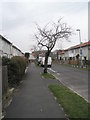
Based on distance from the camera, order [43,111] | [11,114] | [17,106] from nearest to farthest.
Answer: [11,114] → [43,111] → [17,106]

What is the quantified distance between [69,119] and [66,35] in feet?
63.9

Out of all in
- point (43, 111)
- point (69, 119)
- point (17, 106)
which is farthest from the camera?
point (17, 106)

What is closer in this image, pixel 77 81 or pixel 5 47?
pixel 77 81

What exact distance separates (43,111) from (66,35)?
1863cm

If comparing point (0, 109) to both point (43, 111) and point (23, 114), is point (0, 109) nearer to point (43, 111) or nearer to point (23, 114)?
point (23, 114)

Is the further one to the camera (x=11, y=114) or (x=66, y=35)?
(x=66, y=35)

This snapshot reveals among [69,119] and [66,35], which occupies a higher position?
[66,35]

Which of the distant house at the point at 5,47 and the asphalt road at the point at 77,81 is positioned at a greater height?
the distant house at the point at 5,47

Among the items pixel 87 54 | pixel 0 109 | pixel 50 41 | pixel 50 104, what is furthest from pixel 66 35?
pixel 87 54

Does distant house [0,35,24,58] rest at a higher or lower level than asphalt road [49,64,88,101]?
higher

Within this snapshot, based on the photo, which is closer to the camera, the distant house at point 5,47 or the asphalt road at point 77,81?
the asphalt road at point 77,81

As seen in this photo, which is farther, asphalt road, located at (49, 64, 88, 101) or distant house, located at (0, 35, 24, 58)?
distant house, located at (0, 35, 24, 58)

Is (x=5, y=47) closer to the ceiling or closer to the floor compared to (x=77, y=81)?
closer to the ceiling

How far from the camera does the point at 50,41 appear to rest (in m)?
24.5
